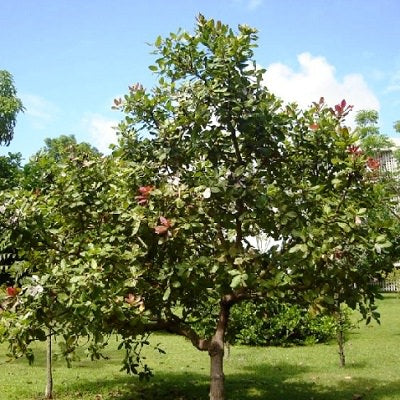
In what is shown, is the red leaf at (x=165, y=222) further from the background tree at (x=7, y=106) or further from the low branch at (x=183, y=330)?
the background tree at (x=7, y=106)

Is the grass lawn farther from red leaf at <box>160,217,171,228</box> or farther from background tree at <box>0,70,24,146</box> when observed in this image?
background tree at <box>0,70,24,146</box>

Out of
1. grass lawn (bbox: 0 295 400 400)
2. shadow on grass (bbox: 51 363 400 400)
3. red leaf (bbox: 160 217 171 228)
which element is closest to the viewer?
red leaf (bbox: 160 217 171 228)

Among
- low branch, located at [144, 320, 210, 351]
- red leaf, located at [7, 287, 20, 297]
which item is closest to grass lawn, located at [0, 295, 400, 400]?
low branch, located at [144, 320, 210, 351]

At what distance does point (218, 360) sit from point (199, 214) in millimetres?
2298

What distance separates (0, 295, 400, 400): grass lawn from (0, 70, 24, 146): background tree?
85.0 feet

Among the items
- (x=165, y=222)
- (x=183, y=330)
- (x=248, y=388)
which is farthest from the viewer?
(x=248, y=388)

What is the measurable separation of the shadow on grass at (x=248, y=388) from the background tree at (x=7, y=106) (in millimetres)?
30710

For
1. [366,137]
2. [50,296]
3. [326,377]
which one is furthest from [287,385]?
[366,137]

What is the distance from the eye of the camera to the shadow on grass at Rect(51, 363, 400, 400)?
9422 mm

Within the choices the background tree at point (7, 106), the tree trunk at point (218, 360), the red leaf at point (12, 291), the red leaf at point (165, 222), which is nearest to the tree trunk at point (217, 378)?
the tree trunk at point (218, 360)

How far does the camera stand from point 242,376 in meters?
→ 11.3

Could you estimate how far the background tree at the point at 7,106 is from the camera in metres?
37.7

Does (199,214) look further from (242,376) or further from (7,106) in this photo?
(7,106)

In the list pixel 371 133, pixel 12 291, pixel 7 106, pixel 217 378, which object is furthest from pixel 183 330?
pixel 7 106
